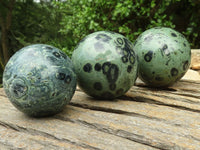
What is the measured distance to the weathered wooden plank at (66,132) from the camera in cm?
169

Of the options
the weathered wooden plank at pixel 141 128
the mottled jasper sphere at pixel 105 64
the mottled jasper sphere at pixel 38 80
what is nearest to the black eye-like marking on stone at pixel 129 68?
the mottled jasper sphere at pixel 105 64

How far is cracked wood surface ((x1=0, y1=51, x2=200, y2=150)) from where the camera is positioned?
67.1 inches

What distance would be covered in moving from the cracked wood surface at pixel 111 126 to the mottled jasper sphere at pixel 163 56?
34cm

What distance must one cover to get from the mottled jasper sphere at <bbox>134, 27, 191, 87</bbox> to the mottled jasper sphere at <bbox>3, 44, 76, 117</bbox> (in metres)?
1.28

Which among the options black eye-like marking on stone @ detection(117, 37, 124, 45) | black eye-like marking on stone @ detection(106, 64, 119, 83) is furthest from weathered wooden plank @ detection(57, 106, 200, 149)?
black eye-like marking on stone @ detection(117, 37, 124, 45)

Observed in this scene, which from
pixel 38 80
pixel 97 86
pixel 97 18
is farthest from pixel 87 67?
pixel 97 18

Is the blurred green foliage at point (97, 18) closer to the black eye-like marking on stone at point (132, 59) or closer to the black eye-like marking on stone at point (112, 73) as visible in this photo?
the black eye-like marking on stone at point (132, 59)

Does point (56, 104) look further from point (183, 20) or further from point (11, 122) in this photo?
point (183, 20)

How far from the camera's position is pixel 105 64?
2.46m

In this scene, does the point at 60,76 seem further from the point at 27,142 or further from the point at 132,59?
the point at 132,59

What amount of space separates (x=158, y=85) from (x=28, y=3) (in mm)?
6206

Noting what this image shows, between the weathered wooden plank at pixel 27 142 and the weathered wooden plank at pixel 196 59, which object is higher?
the weathered wooden plank at pixel 196 59

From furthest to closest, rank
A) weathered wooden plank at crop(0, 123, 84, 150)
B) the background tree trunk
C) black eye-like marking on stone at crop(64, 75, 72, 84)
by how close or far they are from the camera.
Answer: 1. the background tree trunk
2. black eye-like marking on stone at crop(64, 75, 72, 84)
3. weathered wooden plank at crop(0, 123, 84, 150)

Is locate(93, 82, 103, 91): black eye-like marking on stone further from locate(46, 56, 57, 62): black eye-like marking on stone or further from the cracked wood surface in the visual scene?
locate(46, 56, 57, 62): black eye-like marking on stone
